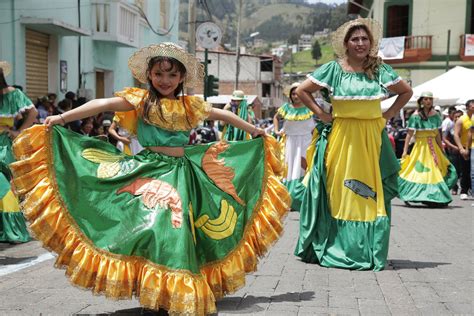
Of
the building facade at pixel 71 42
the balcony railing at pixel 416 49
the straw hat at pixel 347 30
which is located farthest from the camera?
the balcony railing at pixel 416 49

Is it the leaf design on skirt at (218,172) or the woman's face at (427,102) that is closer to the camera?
the leaf design on skirt at (218,172)

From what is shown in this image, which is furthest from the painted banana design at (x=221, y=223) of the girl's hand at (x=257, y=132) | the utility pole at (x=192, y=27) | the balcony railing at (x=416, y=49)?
the balcony railing at (x=416, y=49)

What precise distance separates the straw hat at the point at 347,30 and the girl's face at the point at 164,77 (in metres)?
2.27

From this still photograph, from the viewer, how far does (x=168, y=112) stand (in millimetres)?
5109

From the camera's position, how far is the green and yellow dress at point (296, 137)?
12148 millimetres

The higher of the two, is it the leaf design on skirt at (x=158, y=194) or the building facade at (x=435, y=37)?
the building facade at (x=435, y=37)

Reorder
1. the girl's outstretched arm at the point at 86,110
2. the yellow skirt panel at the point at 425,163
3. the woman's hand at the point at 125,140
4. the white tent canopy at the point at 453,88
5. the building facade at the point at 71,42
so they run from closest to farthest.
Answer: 1. the girl's outstretched arm at the point at 86,110
2. the woman's hand at the point at 125,140
3. the yellow skirt panel at the point at 425,163
4. the building facade at the point at 71,42
5. the white tent canopy at the point at 453,88

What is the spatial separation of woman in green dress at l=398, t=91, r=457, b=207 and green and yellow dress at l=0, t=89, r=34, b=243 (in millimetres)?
6669

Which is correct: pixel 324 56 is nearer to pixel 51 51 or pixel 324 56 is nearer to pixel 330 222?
pixel 51 51

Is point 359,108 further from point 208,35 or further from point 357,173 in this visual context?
point 208,35

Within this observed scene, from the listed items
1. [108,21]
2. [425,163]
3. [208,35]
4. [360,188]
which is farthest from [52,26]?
[360,188]

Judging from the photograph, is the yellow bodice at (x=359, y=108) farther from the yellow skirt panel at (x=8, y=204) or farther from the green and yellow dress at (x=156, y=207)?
the yellow skirt panel at (x=8, y=204)

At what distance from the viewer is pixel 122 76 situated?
2569 centimetres

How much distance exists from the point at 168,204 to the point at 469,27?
33187 mm
